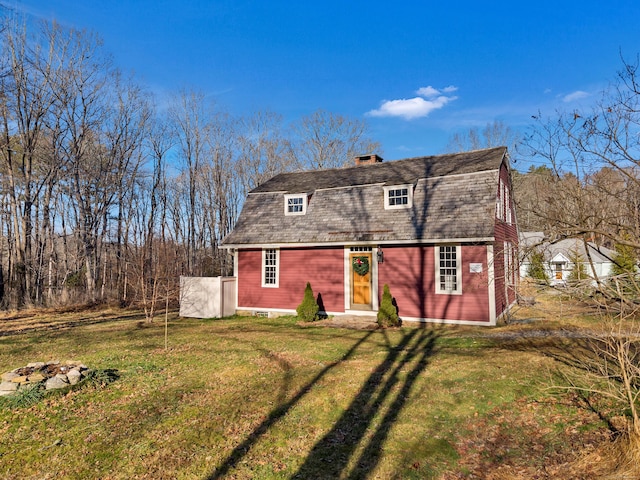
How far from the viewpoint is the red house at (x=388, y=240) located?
12430mm

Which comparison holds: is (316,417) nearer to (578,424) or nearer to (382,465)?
(382,465)

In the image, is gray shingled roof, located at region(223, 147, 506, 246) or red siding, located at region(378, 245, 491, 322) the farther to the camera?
gray shingled roof, located at region(223, 147, 506, 246)

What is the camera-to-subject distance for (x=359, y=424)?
536cm

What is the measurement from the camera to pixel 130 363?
839cm

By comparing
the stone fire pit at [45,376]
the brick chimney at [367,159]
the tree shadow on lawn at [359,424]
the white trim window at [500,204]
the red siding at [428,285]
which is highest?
the brick chimney at [367,159]

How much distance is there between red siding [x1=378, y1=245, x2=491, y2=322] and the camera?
40.2ft

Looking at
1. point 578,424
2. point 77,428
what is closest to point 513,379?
point 578,424

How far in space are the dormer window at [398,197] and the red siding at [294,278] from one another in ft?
8.66

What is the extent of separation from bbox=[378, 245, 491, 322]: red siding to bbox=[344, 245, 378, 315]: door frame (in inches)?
9.9

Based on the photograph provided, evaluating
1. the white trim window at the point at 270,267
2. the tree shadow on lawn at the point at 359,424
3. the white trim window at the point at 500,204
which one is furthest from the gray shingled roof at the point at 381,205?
the tree shadow on lawn at the point at 359,424

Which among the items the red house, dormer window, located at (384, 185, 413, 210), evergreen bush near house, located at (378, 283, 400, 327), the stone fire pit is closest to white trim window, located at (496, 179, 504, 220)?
the red house

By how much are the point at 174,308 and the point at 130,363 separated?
11192mm

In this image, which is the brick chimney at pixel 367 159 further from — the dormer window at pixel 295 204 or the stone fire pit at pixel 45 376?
the stone fire pit at pixel 45 376

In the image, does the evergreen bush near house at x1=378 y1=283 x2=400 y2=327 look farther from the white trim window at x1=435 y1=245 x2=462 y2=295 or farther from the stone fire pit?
the stone fire pit
